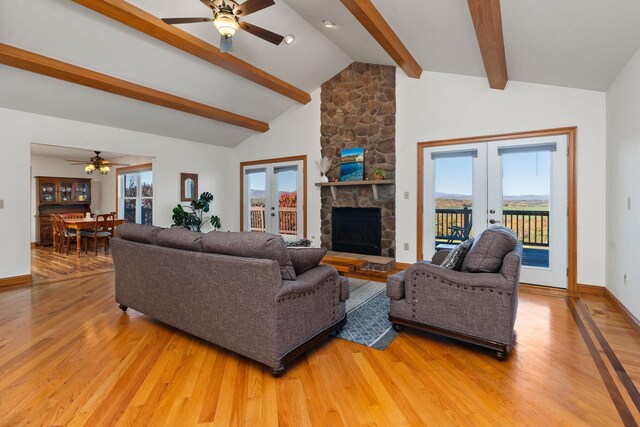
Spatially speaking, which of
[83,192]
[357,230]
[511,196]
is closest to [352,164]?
[357,230]

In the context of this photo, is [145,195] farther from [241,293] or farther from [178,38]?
[241,293]

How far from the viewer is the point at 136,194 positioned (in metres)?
8.46

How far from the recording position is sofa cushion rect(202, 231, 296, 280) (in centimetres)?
204

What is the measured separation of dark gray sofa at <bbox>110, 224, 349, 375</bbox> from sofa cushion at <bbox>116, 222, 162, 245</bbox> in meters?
0.02

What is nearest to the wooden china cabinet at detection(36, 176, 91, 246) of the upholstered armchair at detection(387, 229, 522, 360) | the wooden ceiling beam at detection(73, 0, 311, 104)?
the wooden ceiling beam at detection(73, 0, 311, 104)

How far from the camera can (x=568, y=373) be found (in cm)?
203

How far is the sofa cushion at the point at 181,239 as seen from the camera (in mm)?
2391

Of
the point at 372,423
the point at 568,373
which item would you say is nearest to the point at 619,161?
the point at 568,373

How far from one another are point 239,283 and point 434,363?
1.46m

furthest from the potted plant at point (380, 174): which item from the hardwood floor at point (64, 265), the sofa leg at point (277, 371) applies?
the hardwood floor at point (64, 265)

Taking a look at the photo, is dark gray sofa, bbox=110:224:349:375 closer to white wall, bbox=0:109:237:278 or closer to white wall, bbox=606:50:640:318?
white wall, bbox=606:50:640:318

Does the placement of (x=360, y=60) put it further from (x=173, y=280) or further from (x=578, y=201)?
(x=173, y=280)

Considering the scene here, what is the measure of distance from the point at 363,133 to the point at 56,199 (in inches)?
327

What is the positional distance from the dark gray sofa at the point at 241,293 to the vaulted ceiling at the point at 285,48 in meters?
2.50
